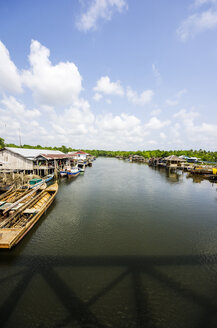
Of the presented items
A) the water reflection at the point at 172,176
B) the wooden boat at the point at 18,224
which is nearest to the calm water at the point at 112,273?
the wooden boat at the point at 18,224

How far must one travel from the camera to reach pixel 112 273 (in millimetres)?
8680

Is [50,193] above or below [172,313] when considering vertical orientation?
above

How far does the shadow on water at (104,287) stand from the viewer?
6285mm

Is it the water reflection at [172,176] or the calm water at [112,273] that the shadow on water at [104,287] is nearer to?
the calm water at [112,273]

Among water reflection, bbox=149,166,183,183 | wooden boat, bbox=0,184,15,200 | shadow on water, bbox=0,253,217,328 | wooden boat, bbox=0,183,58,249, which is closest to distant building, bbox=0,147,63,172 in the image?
wooden boat, bbox=0,184,15,200

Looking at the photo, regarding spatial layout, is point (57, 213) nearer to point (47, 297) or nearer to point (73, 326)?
point (47, 297)

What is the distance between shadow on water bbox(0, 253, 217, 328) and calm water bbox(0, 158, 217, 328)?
0.13 feet

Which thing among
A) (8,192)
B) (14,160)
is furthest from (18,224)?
(14,160)

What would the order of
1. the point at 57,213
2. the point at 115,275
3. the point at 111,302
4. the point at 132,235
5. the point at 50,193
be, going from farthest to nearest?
the point at 50,193 → the point at 57,213 → the point at 132,235 → the point at 115,275 → the point at 111,302

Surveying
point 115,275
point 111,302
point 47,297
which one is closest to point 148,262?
point 115,275

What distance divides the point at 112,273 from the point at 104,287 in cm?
106

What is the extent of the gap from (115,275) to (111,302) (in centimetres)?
156

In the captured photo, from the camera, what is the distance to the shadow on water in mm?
6285

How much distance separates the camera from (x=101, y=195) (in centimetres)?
2462
